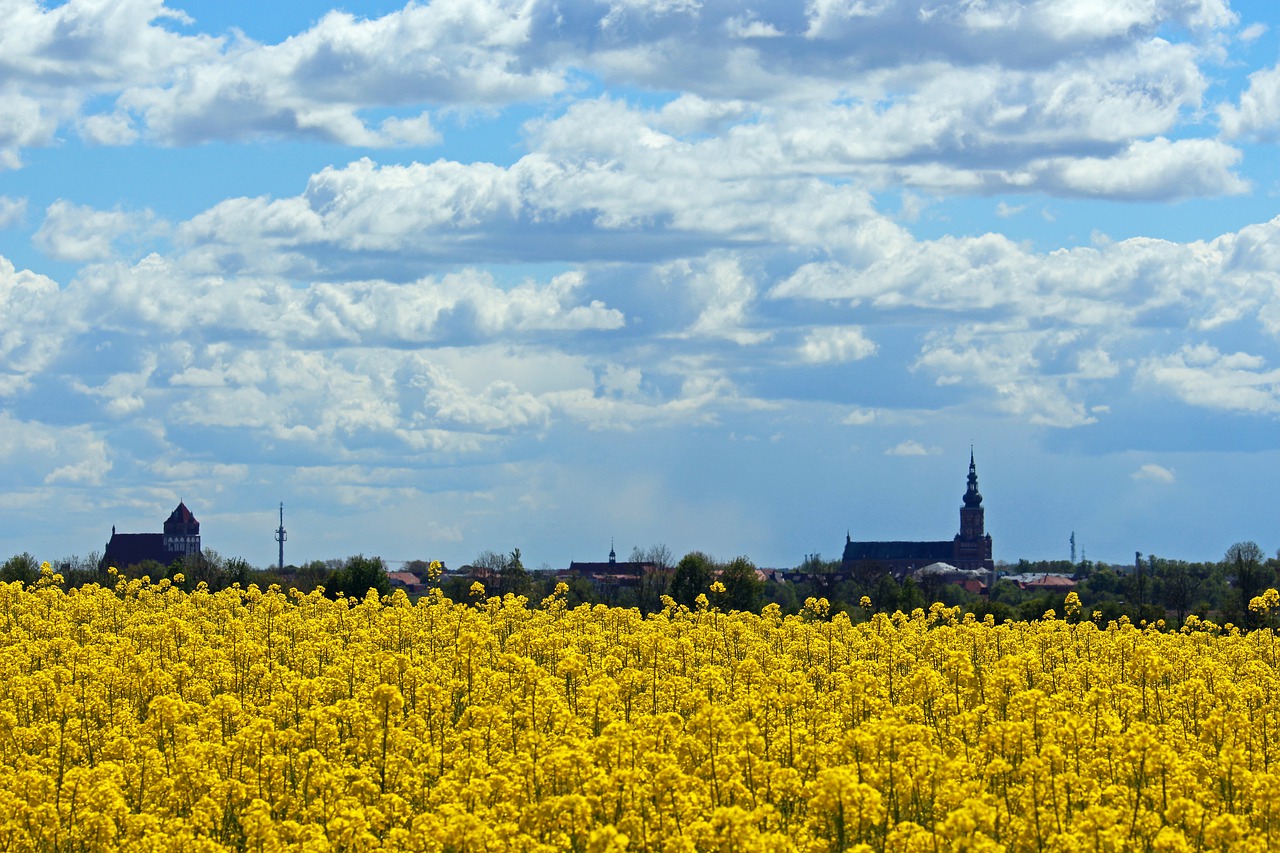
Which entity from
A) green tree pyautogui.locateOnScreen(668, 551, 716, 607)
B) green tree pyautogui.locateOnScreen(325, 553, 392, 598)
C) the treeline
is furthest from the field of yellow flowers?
green tree pyautogui.locateOnScreen(668, 551, 716, 607)

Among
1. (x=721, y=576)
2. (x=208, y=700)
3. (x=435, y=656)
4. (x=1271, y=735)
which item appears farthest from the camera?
(x=721, y=576)

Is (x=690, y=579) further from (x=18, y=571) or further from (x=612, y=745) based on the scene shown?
(x=612, y=745)

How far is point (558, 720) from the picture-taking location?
84.1 ft

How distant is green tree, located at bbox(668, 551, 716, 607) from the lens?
3428 inches

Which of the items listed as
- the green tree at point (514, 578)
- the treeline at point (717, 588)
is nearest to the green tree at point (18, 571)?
the treeline at point (717, 588)

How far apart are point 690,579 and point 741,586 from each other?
6.46 metres

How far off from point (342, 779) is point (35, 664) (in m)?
16.7

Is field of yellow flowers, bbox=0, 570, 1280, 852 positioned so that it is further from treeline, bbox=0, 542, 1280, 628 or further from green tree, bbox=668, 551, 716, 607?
green tree, bbox=668, 551, 716, 607

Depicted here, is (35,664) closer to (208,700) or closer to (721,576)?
(208,700)

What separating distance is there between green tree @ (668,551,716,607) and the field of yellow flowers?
152ft

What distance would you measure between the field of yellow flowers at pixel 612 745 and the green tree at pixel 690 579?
4628cm

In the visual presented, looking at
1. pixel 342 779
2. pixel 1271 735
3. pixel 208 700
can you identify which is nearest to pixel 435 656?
pixel 208 700

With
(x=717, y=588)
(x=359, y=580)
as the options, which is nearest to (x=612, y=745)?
(x=717, y=588)

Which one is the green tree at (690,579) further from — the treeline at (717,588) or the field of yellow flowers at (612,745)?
the field of yellow flowers at (612,745)
